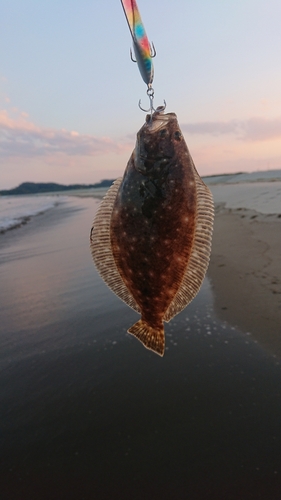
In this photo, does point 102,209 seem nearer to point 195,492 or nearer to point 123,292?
point 123,292

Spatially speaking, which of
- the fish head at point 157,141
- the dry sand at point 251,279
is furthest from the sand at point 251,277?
the fish head at point 157,141

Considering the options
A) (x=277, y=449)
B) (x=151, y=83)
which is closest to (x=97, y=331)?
(x=277, y=449)

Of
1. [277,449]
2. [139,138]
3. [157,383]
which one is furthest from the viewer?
[157,383]

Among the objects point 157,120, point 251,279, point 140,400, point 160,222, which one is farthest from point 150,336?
point 251,279

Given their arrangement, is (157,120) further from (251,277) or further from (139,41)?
(251,277)

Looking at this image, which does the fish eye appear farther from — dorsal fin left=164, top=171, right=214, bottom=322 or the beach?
the beach

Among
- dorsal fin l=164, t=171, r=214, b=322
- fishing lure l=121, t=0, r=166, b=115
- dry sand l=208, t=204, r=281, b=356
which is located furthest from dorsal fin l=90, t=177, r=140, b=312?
dry sand l=208, t=204, r=281, b=356

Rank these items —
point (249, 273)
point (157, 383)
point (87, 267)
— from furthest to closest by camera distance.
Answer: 1. point (87, 267)
2. point (249, 273)
3. point (157, 383)
